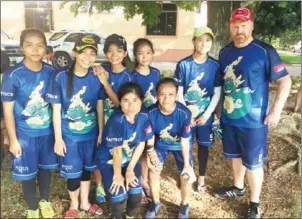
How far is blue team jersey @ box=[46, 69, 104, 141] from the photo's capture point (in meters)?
1.68

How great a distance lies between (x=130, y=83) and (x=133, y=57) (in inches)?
12.7

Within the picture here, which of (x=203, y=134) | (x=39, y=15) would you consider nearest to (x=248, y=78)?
(x=203, y=134)

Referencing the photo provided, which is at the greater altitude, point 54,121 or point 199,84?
point 199,84

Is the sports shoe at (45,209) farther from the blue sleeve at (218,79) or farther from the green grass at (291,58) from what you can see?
the green grass at (291,58)

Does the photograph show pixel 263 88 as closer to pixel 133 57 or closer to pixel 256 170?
pixel 256 170

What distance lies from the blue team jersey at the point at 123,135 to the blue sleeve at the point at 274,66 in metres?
0.70

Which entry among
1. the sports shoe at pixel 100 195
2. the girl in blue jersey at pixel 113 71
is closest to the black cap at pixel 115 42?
the girl in blue jersey at pixel 113 71

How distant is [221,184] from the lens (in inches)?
89.4

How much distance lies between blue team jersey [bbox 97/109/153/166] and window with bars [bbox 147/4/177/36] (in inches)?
29.2

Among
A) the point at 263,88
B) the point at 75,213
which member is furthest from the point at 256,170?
the point at 75,213

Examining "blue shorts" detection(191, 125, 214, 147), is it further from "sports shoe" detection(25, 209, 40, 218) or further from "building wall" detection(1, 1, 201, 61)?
"sports shoe" detection(25, 209, 40, 218)

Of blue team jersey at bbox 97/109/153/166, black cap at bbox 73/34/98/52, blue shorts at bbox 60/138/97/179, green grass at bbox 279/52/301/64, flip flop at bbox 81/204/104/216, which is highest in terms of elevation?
black cap at bbox 73/34/98/52

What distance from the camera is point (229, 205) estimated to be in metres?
2.11

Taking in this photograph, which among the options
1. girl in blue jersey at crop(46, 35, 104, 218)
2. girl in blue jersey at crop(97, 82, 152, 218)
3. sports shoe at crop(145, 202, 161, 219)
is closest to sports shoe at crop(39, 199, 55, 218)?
girl in blue jersey at crop(46, 35, 104, 218)
